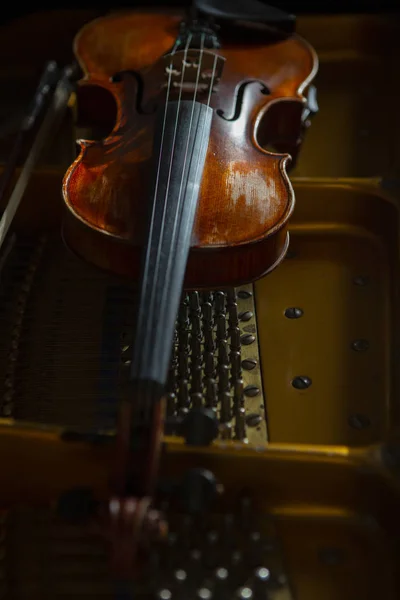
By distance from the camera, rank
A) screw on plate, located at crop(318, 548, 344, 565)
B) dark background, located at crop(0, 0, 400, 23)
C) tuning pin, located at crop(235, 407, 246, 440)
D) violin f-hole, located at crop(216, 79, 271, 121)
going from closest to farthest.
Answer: screw on plate, located at crop(318, 548, 344, 565) < tuning pin, located at crop(235, 407, 246, 440) < violin f-hole, located at crop(216, 79, 271, 121) < dark background, located at crop(0, 0, 400, 23)

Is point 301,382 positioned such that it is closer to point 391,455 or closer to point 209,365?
point 209,365

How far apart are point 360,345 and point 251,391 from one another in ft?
0.97

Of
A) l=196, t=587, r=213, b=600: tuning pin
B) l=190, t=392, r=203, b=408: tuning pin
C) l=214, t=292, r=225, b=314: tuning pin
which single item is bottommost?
l=196, t=587, r=213, b=600: tuning pin

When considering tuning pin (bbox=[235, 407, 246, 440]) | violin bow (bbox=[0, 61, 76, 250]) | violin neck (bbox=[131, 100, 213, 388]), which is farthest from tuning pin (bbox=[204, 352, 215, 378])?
violin bow (bbox=[0, 61, 76, 250])

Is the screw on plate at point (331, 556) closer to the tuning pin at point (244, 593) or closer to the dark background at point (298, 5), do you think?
the tuning pin at point (244, 593)

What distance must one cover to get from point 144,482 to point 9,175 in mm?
962

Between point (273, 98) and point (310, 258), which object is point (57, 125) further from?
point (310, 258)

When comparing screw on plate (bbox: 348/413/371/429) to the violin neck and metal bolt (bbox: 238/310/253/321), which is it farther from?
the violin neck

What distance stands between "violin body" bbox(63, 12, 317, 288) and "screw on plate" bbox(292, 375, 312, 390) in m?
0.23

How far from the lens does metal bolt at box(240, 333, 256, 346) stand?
5.72ft

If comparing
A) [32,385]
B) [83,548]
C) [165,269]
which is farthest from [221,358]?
[83,548]

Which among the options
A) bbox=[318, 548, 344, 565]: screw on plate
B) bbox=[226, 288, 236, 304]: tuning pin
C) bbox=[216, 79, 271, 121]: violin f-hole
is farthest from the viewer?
bbox=[216, 79, 271, 121]: violin f-hole

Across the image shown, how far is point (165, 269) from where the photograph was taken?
1.49 meters

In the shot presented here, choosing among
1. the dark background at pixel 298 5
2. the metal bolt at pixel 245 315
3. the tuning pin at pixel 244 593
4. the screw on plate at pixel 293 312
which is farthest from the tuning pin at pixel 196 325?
the dark background at pixel 298 5
